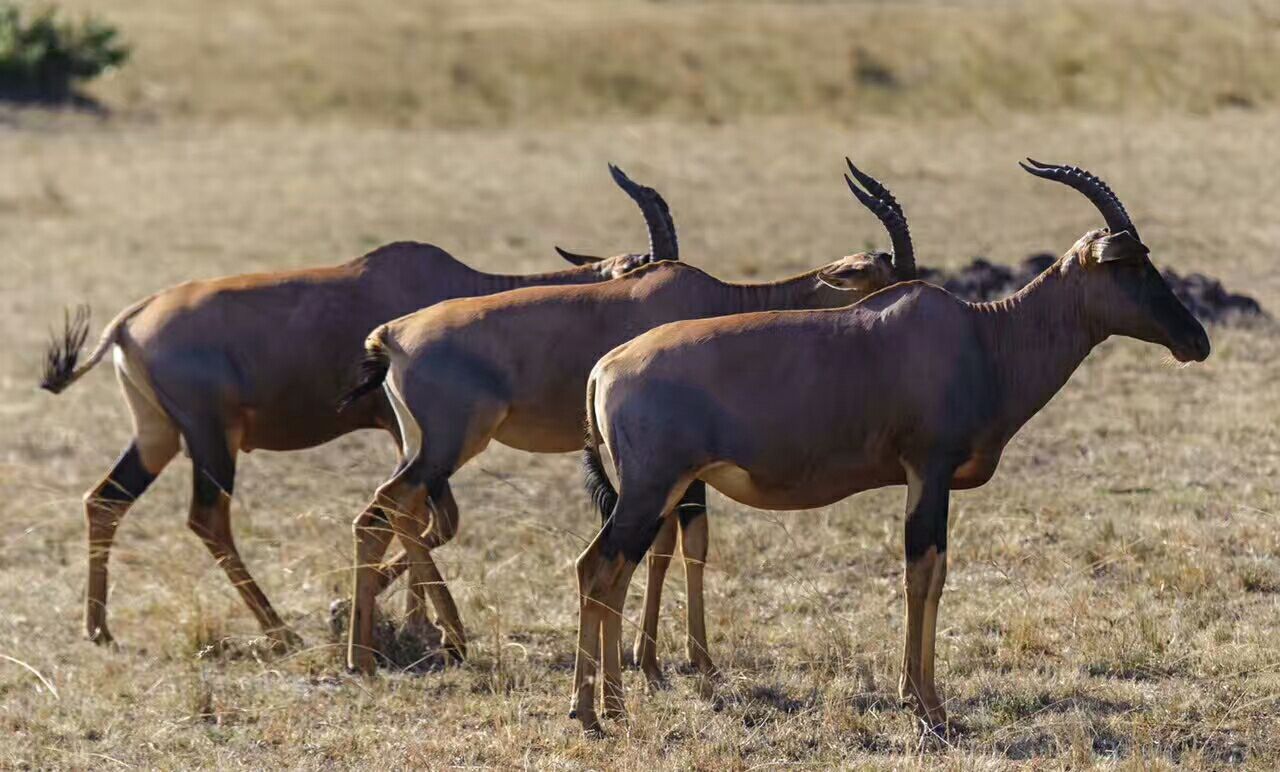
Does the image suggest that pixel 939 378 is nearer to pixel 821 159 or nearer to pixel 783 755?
pixel 783 755

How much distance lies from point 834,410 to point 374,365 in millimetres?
2509

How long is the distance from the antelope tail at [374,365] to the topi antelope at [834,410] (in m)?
1.46

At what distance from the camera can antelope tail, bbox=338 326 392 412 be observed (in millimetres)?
9297

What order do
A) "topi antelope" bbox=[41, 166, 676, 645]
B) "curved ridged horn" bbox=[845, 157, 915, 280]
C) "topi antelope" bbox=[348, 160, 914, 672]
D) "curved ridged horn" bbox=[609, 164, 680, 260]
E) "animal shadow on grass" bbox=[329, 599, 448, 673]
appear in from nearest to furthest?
1. "topi antelope" bbox=[348, 160, 914, 672]
2. "curved ridged horn" bbox=[845, 157, 915, 280]
3. "animal shadow on grass" bbox=[329, 599, 448, 673]
4. "topi antelope" bbox=[41, 166, 676, 645]
5. "curved ridged horn" bbox=[609, 164, 680, 260]

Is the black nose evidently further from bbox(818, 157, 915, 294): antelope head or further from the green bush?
the green bush

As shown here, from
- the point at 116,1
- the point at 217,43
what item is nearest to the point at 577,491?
the point at 217,43

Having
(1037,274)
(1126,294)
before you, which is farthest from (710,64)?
(1126,294)

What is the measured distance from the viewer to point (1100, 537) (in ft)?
35.1

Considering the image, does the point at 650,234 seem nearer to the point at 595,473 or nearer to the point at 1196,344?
the point at 595,473

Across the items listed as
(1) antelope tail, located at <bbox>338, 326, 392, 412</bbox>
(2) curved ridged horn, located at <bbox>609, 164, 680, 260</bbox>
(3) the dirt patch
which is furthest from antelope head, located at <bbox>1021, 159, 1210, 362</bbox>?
(3) the dirt patch

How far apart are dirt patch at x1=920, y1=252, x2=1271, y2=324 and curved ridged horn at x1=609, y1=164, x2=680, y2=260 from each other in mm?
5721

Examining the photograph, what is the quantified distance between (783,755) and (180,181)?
20992 millimetres

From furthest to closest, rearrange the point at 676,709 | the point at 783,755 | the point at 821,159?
the point at 821,159 → the point at 676,709 → the point at 783,755

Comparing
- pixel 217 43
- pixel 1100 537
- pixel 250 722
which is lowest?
pixel 250 722
